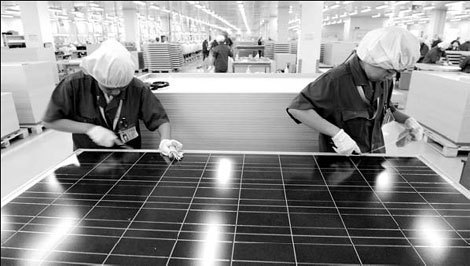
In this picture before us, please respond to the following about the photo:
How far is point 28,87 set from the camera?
6.19 m

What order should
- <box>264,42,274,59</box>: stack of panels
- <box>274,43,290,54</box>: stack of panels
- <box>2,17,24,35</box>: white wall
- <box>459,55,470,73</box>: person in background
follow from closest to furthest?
<box>2,17,24,35</box>: white wall, <box>459,55,470,73</box>: person in background, <box>274,43,290,54</box>: stack of panels, <box>264,42,274,59</box>: stack of panels

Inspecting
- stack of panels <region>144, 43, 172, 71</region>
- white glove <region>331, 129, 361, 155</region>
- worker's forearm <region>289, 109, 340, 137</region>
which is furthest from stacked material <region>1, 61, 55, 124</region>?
white glove <region>331, 129, 361, 155</region>

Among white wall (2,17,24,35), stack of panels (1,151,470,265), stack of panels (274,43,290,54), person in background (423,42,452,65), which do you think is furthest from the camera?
stack of panels (274,43,290,54)

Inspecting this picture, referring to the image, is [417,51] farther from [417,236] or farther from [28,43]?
[28,43]

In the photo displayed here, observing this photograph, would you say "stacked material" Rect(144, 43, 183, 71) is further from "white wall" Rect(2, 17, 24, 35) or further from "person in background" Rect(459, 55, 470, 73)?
"person in background" Rect(459, 55, 470, 73)

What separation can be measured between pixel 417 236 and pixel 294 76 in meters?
3.07

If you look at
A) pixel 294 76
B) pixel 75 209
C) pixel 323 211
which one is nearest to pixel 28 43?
pixel 294 76

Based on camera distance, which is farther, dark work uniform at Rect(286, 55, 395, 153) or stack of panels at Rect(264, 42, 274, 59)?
stack of panels at Rect(264, 42, 274, 59)

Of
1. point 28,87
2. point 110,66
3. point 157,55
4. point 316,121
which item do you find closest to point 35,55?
point 28,87

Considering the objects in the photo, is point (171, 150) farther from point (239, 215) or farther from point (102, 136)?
point (239, 215)

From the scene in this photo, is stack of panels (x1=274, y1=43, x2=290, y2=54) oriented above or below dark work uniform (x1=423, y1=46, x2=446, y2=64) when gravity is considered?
above

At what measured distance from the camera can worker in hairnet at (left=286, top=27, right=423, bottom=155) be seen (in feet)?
6.75

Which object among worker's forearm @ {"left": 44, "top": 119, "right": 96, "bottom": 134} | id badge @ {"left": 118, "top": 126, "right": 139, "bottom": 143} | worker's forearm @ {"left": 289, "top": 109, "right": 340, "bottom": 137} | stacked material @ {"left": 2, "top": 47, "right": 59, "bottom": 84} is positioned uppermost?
stacked material @ {"left": 2, "top": 47, "right": 59, "bottom": 84}

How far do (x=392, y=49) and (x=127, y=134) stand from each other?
1.92m
